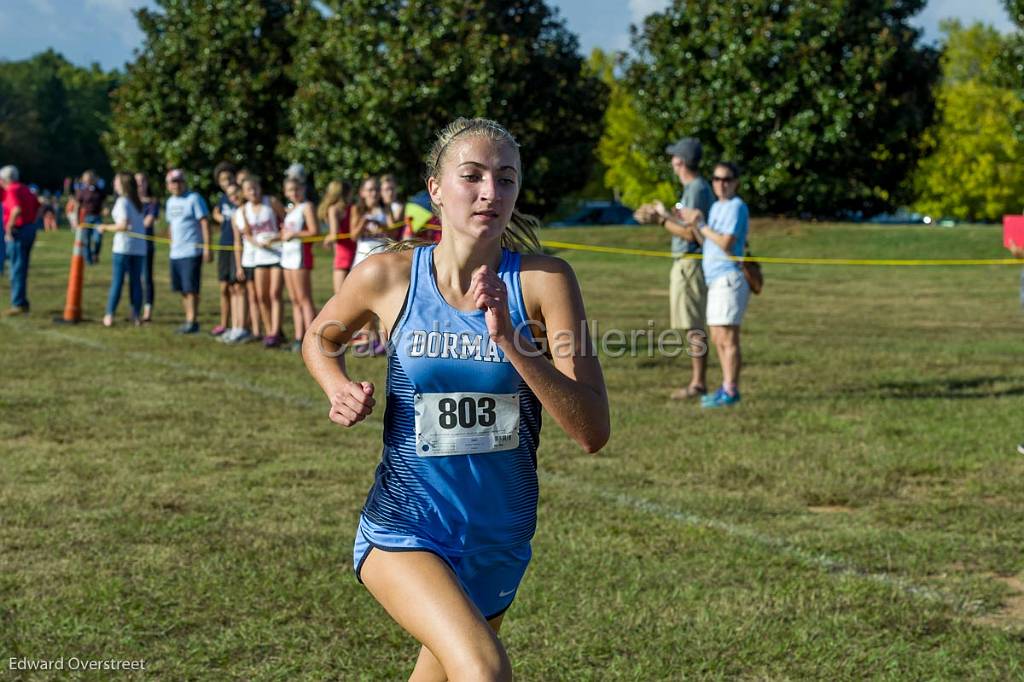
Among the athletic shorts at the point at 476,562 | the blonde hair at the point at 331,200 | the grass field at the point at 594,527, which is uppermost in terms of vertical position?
the blonde hair at the point at 331,200

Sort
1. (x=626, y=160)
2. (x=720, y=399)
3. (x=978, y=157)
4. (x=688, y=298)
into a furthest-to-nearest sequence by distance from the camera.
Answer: (x=626, y=160) → (x=978, y=157) → (x=688, y=298) → (x=720, y=399)

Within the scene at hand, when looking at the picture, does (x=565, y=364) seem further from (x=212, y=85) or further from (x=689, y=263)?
(x=212, y=85)

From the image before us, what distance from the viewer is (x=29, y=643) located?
15.2ft

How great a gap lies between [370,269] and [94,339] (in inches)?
491

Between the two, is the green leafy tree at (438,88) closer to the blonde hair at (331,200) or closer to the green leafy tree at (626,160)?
the green leafy tree at (626,160)

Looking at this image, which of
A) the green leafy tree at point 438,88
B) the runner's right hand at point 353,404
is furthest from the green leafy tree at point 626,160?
the runner's right hand at point 353,404

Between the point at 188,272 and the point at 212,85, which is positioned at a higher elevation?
the point at 212,85

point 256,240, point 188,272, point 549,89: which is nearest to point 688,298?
point 256,240

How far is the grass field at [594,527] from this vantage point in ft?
15.3

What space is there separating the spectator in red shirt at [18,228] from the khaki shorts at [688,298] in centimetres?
1042

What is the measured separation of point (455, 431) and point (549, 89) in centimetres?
3631

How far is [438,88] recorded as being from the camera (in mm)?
37406

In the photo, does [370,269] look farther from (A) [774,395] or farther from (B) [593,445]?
(A) [774,395]

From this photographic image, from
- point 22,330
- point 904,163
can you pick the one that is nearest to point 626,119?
point 904,163
